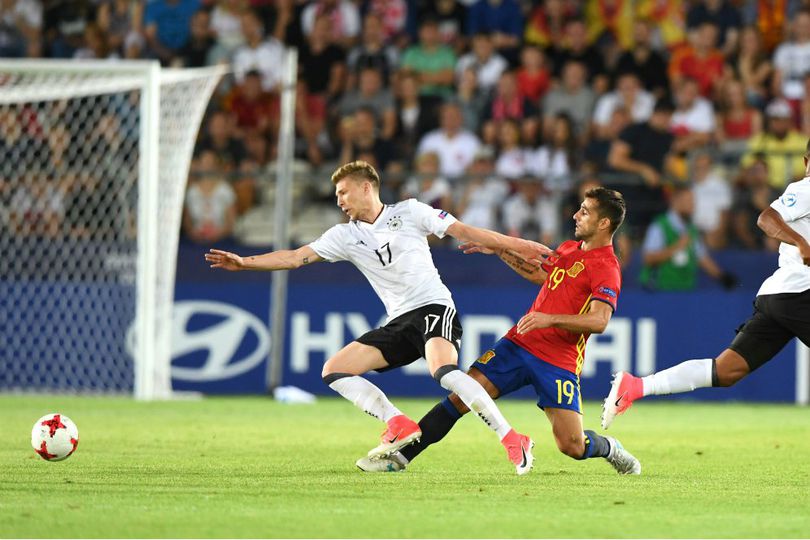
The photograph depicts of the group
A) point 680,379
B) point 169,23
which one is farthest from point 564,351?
point 169,23

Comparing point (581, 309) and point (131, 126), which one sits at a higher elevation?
point (131, 126)

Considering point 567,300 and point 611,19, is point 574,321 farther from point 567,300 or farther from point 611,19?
point 611,19

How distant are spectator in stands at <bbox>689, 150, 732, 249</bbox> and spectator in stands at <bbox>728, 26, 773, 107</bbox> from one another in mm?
1851

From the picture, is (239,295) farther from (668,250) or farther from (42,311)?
(668,250)

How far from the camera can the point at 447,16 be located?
19.5 m

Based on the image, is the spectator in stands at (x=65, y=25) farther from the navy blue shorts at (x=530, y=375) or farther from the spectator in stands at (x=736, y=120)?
the navy blue shorts at (x=530, y=375)

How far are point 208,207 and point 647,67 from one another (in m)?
6.07

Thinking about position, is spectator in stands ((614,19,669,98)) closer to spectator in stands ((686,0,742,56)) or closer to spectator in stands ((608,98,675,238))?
spectator in stands ((608,98,675,238))

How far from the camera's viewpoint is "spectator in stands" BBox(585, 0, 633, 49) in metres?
19.4

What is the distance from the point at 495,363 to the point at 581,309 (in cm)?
62

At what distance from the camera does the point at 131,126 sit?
17203 mm

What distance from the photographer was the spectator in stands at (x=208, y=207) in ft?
56.1

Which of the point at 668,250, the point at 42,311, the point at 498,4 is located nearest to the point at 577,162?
the point at 668,250

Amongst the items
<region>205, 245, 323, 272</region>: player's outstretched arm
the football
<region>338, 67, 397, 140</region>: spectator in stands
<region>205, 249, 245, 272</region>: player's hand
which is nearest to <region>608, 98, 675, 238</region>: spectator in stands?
<region>338, 67, 397, 140</region>: spectator in stands
